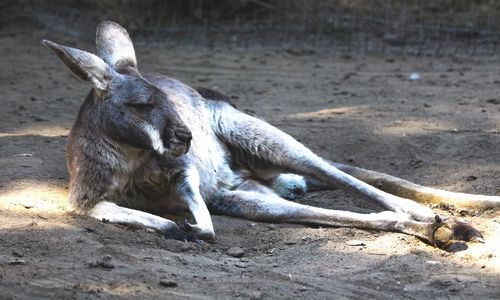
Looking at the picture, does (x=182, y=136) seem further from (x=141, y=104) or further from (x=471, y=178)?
(x=471, y=178)

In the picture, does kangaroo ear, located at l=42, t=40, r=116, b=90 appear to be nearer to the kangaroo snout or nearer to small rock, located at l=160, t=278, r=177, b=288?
the kangaroo snout

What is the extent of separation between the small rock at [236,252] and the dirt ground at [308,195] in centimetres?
4

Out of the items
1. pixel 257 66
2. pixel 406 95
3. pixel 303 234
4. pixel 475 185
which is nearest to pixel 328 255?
pixel 303 234

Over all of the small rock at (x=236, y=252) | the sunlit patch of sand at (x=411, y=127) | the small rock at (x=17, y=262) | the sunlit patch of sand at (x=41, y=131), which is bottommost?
the small rock at (x=236, y=252)

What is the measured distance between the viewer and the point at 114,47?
18.4ft

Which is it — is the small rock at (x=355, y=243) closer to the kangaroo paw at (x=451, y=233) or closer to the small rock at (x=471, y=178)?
the kangaroo paw at (x=451, y=233)

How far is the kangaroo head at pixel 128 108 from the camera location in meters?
4.84

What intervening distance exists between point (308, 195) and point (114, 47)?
1.64 meters

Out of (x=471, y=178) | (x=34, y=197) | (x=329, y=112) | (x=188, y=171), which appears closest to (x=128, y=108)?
(x=188, y=171)

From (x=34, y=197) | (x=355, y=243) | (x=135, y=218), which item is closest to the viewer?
(x=355, y=243)

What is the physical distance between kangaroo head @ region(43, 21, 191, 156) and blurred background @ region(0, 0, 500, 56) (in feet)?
17.3

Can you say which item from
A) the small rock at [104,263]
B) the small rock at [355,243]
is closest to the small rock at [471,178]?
the small rock at [355,243]

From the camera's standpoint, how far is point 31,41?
403 inches

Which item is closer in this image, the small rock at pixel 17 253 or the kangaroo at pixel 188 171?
the small rock at pixel 17 253
